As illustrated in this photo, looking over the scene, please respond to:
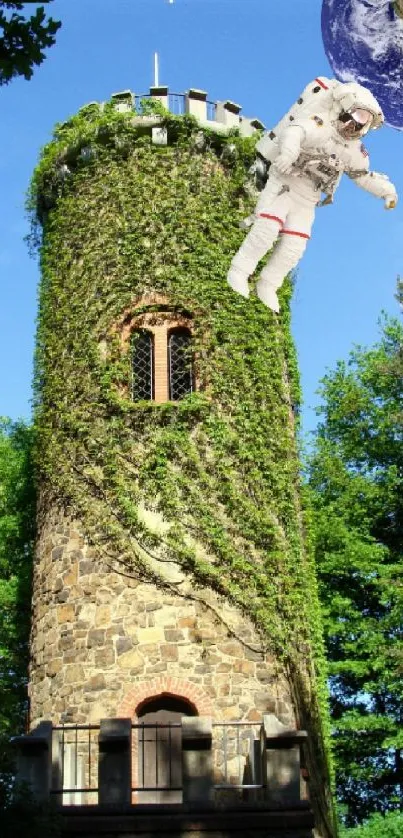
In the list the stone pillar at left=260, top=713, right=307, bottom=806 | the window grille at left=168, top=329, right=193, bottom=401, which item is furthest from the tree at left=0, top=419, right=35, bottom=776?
the stone pillar at left=260, top=713, right=307, bottom=806

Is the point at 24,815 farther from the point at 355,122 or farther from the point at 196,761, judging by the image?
the point at 355,122

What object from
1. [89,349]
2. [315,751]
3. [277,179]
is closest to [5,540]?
[89,349]

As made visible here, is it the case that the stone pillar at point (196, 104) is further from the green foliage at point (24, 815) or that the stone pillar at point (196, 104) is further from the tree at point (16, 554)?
the green foliage at point (24, 815)

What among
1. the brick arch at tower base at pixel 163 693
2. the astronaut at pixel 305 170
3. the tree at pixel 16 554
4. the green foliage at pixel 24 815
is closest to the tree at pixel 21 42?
the astronaut at pixel 305 170

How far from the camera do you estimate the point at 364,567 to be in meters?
21.8

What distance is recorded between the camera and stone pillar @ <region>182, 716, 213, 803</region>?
34.6ft

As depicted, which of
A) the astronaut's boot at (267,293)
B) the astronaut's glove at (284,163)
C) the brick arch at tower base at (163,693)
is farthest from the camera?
the brick arch at tower base at (163,693)

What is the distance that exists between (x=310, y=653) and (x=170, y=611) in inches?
79.0

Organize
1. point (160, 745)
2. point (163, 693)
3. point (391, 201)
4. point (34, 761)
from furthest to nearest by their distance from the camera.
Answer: point (163, 693) < point (160, 745) < point (34, 761) < point (391, 201)

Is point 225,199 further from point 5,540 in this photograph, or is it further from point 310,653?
point 5,540

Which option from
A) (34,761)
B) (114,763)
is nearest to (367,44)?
(114,763)

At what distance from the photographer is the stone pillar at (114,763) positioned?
10586 millimetres

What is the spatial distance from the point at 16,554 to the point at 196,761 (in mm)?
12379

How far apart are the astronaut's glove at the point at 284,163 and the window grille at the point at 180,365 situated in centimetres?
712
